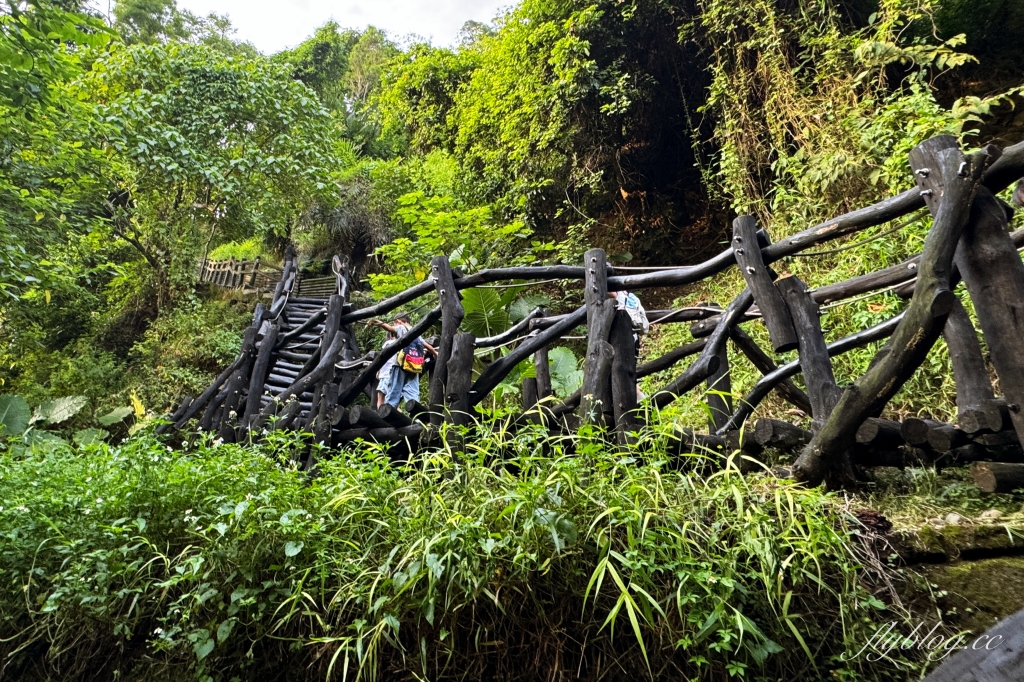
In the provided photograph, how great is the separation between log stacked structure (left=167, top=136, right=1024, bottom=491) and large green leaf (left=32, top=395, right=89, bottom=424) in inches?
310

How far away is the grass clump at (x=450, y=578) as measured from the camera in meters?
1.86

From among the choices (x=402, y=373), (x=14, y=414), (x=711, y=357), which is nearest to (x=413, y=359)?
(x=402, y=373)

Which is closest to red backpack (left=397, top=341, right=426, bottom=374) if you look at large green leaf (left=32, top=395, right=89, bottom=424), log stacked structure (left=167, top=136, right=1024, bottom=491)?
log stacked structure (left=167, top=136, right=1024, bottom=491)

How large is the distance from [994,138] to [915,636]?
25.6 ft

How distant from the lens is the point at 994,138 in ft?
24.3

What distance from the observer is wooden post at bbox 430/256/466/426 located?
13.7 ft

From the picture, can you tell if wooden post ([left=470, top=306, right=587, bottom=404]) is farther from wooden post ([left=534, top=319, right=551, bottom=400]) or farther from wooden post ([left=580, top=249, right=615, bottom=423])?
wooden post ([left=534, top=319, right=551, bottom=400])

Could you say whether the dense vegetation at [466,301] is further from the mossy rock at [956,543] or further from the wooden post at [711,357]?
the wooden post at [711,357]

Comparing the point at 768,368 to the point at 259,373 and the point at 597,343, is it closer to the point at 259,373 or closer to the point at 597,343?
the point at 597,343

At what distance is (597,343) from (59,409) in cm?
1079

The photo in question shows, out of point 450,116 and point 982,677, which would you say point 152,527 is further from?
point 450,116

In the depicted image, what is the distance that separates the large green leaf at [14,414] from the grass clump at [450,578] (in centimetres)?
855

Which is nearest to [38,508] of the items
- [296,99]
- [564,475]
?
[564,475]

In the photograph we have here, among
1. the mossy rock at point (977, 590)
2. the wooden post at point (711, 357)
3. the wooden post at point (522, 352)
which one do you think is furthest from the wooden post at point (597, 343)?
the mossy rock at point (977, 590)
